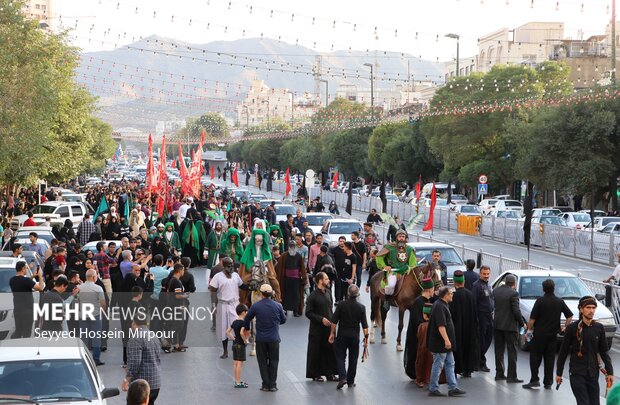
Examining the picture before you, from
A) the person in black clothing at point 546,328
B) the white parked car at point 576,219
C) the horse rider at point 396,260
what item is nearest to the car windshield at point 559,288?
the horse rider at point 396,260

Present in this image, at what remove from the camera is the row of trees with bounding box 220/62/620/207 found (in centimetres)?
4944

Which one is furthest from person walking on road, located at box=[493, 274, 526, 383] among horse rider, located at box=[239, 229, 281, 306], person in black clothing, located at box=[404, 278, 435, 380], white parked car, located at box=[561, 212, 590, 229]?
white parked car, located at box=[561, 212, 590, 229]

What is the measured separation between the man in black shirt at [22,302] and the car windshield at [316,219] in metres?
22.1

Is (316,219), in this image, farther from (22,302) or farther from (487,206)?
(22,302)

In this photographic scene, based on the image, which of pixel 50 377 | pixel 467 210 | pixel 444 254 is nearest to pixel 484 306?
pixel 50 377

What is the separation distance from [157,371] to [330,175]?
344ft

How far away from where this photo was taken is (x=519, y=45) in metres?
104

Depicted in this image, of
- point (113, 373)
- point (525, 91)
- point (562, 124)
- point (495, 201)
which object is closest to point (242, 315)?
point (113, 373)

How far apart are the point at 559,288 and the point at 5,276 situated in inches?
362

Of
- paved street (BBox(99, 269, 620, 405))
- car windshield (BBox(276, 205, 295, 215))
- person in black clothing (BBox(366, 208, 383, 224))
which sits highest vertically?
person in black clothing (BBox(366, 208, 383, 224))

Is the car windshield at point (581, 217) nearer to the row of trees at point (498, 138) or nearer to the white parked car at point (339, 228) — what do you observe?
the row of trees at point (498, 138)

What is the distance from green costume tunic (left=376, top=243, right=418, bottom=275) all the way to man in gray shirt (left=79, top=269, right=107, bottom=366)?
4.87 m

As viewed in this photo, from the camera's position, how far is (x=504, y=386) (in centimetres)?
1457

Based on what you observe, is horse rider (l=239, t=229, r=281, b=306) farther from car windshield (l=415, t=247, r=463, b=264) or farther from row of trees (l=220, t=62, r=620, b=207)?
row of trees (l=220, t=62, r=620, b=207)
